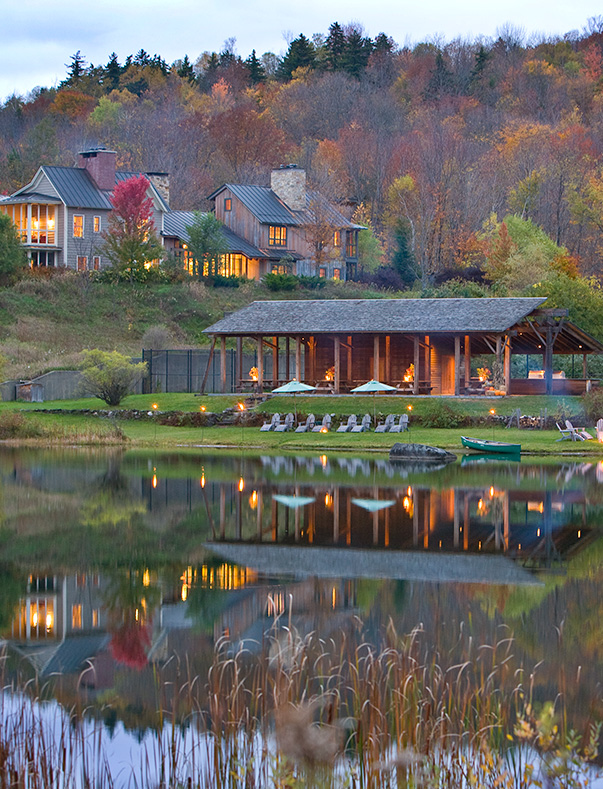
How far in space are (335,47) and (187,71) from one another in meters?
19.7

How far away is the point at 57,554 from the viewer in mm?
19906

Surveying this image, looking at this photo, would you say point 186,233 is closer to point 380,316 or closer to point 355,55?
Answer: point 380,316

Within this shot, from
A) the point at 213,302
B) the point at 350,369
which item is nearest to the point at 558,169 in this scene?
the point at 213,302

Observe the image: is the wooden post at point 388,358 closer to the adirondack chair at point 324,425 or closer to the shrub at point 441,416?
the shrub at point 441,416

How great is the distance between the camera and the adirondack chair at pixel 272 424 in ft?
147

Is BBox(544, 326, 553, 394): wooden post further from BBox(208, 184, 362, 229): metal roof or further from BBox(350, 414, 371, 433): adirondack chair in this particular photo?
BBox(208, 184, 362, 229): metal roof

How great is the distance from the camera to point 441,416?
44656mm

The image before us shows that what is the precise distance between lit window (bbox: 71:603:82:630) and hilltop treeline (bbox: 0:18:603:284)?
56802 mm

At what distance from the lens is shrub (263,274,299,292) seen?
7369 cm

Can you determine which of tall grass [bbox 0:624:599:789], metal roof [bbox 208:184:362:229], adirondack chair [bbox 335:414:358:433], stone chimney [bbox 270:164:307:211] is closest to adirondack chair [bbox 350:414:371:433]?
adirondack chair [bbox 335:414:358:433]

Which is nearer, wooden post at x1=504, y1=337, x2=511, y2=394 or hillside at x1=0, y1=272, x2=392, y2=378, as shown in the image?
wooden post at x1=504, y1=337, x2=511, y2=394

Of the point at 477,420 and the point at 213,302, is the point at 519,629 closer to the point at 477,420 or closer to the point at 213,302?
the point at 477,420

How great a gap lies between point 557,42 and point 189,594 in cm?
13515

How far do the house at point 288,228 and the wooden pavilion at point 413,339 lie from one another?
2572cm
